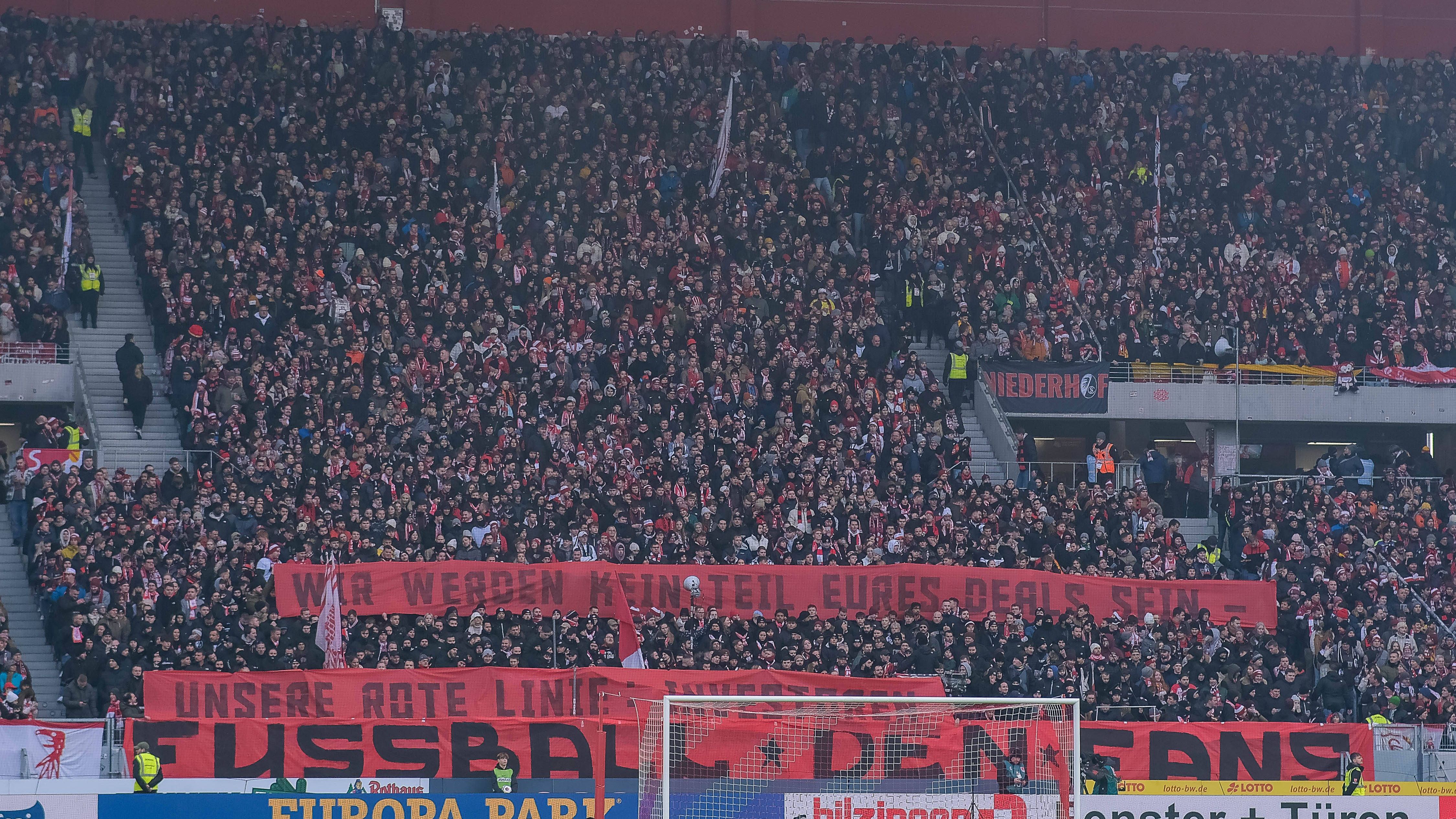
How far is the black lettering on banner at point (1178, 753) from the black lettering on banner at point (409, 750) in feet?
27.1

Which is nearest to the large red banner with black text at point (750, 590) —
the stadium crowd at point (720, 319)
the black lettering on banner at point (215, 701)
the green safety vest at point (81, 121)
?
the stadium crowd at point (720, 319)

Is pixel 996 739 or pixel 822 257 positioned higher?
pixel 822 257

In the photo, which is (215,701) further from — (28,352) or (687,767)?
(28,352)

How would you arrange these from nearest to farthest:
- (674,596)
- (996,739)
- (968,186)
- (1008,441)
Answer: (996,739) → (674,596) → (1008,441) → (968,186)

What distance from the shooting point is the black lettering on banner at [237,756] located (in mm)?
20672

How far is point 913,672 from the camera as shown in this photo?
2469 centimetres

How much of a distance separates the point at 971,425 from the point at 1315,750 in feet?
36.0

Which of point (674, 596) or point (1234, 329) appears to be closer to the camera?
point (674, 596)

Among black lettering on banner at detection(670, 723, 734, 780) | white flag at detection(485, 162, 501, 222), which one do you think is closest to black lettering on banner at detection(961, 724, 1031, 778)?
black lettering on banner at detection(670, 723, 734, 780)

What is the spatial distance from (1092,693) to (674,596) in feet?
19.2

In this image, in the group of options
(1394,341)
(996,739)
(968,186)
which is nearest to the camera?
(996,739)

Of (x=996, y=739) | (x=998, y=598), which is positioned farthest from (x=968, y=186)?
(x=996, y=739)

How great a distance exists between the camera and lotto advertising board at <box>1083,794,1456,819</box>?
1895cm

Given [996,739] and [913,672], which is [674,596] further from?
[996,739]
